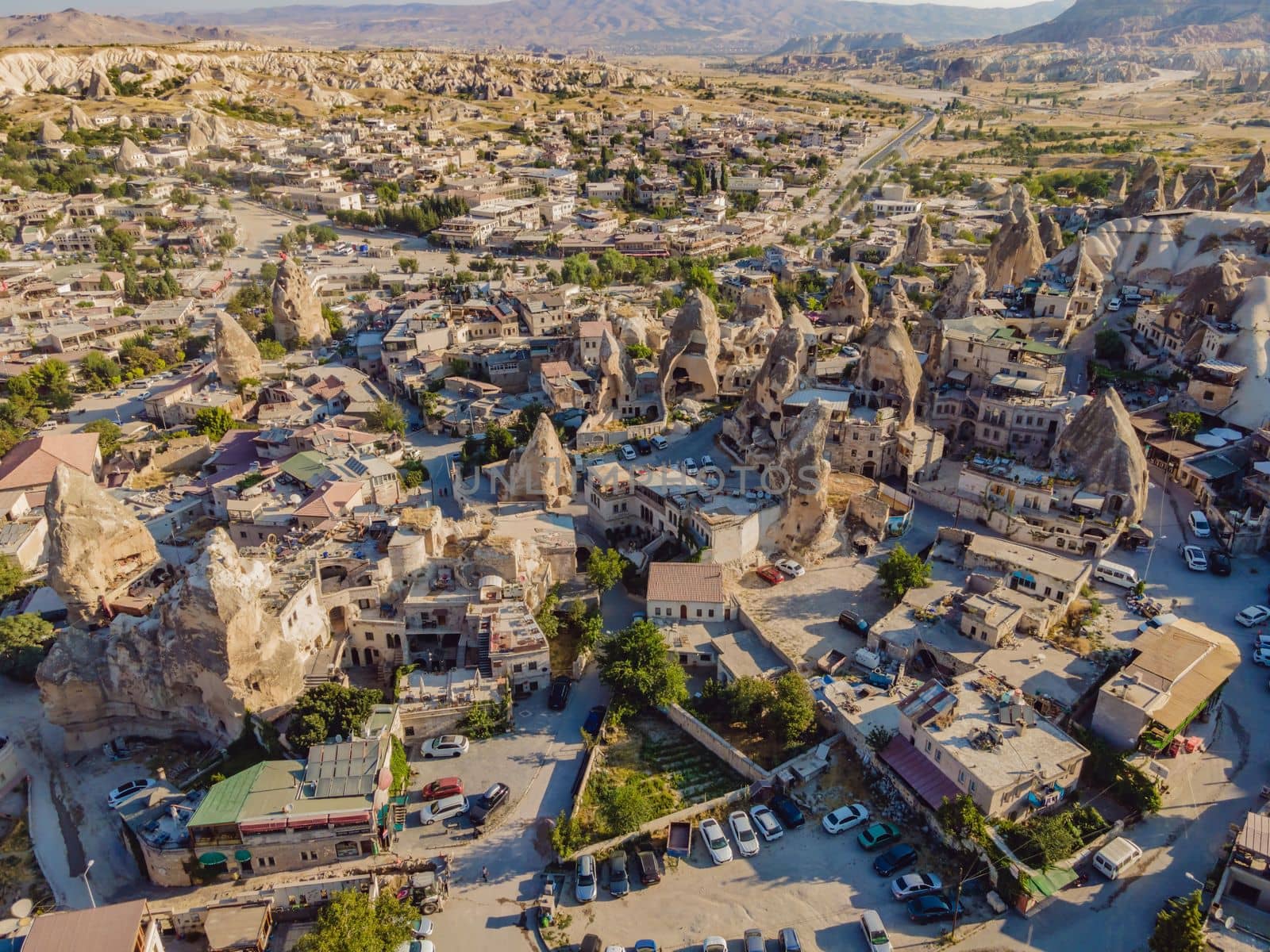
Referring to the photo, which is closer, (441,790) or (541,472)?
(441,790)

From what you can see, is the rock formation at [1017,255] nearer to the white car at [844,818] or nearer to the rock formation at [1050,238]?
the rock formation at [1050,238]

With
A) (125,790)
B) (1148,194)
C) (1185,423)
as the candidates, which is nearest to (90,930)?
(125,790)

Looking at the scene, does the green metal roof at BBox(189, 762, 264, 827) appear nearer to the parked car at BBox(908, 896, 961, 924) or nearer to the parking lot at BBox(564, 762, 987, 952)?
the parking lot at BBox(564, 762, 987, 952)

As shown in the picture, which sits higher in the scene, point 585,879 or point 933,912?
point 933,912

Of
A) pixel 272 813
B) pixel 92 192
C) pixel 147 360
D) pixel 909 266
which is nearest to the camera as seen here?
pixel 272 813

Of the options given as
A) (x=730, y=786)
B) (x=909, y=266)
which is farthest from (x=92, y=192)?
(x=730, y=786)

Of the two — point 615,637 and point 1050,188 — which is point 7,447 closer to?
point 615,637

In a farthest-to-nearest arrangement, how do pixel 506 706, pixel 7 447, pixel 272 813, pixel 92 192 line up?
pixel 92 192 < pixel 7 447 < pixel 506 706 < pixel 272 813

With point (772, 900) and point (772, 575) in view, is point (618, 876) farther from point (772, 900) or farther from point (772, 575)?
point (772, 575)
